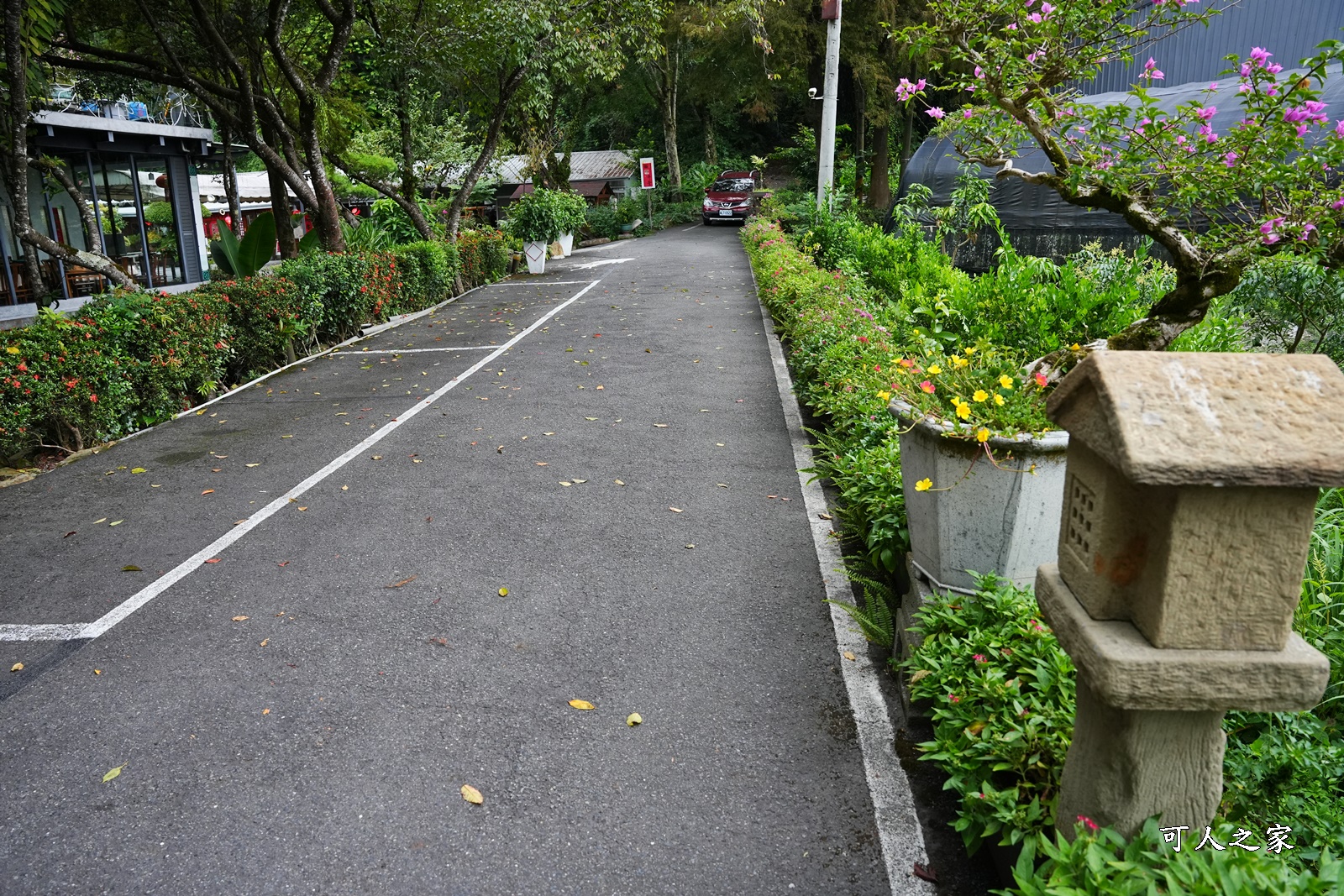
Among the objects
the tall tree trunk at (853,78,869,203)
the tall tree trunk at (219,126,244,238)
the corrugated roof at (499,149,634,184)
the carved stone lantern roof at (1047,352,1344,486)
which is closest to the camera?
the carved stone lantern roof at (1047,352,1344,486)

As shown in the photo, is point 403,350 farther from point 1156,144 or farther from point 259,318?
point 1156,144

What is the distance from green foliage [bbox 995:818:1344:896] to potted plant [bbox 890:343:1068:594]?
159 centimetres

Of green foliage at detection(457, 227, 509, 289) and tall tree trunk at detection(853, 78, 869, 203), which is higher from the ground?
tall tree trunk at detection(853, 78, 869, 203)

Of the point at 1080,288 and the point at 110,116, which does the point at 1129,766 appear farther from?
the point at 110,116

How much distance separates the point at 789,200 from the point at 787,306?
74.1 ft

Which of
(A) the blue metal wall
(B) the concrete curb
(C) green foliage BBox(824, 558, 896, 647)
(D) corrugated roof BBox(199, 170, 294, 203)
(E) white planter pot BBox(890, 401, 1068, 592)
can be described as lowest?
(B) the concrete curb

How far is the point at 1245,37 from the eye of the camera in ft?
43.3

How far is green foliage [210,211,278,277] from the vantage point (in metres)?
12.3

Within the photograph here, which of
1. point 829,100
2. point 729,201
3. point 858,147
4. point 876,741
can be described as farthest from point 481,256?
point 729,201

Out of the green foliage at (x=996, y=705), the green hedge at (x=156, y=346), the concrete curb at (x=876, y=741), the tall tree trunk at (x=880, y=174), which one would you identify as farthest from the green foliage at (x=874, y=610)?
the tall tree trunk at (x=880, y=174)

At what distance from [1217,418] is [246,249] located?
13.0 meters

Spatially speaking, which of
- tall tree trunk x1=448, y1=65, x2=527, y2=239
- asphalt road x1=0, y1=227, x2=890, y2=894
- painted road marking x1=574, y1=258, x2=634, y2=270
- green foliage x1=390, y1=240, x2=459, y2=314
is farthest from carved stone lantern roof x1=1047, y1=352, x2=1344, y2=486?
painted road marking x1=574, y1=258, x2=634, y2=270

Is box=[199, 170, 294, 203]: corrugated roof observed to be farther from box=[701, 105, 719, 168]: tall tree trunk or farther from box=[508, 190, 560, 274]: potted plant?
box=[701, 105, 719, 168]: tall tree trunk

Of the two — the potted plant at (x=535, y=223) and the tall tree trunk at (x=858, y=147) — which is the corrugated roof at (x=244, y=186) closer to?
the potted plant at (x=535, y=223)
